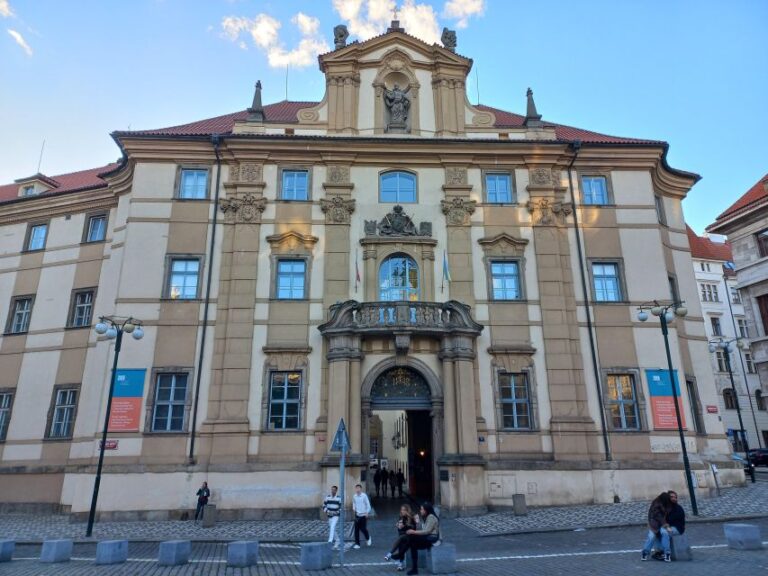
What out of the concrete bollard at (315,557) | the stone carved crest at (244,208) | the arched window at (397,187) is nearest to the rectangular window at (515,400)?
the arched window at (397,187)

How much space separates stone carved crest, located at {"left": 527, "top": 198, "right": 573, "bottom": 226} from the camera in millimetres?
23281

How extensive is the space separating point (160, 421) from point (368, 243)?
10508 millimetres

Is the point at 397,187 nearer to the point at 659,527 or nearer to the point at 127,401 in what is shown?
the point at 127,401

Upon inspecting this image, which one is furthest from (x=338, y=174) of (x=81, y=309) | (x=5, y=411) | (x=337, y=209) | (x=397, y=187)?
(x=5, y=411)

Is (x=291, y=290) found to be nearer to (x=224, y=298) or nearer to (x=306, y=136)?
(x=224, y=298)

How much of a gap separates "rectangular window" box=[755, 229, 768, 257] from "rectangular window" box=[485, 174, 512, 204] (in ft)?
63.6

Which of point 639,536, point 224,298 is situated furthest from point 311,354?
point 639,536

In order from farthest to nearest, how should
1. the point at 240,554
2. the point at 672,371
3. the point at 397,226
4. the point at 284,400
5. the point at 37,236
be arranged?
the point at 37,236 → the point at 397,226 → the point at 284,400 → the point at 672,371 → the point at 240,554

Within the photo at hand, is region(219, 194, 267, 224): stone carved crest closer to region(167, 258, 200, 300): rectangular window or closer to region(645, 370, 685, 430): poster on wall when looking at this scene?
region(167, 258, 200, 300): rectangular window

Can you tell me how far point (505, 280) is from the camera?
2259 centimetres

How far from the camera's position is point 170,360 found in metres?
21.0

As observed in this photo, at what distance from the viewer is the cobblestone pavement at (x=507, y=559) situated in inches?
419

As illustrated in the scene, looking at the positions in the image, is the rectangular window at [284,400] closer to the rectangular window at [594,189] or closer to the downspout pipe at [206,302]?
the downspout pipe at [206,302]

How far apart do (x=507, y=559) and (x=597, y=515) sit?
281 inches
